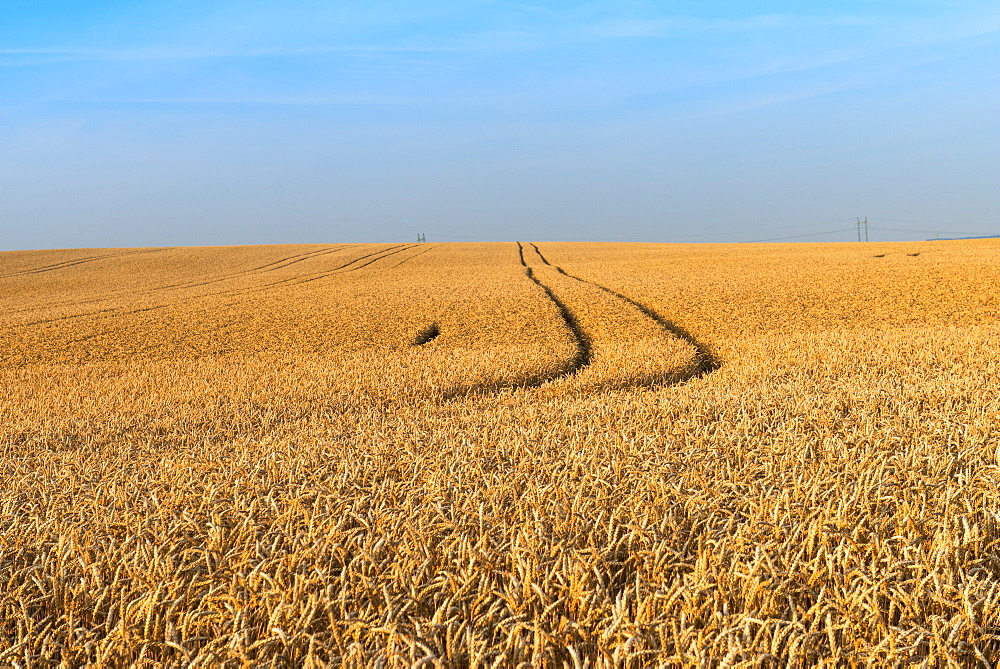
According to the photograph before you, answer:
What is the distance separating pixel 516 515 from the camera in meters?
3.48

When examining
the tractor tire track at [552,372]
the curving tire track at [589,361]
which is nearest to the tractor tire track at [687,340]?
the curving tire track at [589,361]

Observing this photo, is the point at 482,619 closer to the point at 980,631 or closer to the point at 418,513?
the point at 418,513

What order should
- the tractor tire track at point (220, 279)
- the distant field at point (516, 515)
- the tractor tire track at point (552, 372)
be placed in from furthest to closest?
1. the tractor tire track at point (220, 279)
2. the tractor tire track at point (552, 372)
3. the distant field at point (516, 515)

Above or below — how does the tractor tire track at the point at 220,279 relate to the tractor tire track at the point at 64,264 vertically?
below

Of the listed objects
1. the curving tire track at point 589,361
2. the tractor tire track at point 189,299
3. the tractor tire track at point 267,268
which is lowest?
the curving tire track at point 589,361

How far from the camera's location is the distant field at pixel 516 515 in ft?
8.20

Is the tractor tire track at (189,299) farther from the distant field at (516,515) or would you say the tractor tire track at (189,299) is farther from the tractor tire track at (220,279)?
the distant field at (516,515)

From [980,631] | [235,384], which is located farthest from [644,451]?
[235,384]

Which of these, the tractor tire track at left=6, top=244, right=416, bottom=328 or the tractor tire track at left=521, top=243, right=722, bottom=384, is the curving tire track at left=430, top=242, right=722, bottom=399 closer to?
the tractor tire track at left=521, top=243, right=722, bottom=384

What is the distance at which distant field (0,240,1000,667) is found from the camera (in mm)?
2498

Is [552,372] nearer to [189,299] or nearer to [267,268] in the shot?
[189,299]

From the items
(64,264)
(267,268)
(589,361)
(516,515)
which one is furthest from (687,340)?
(64,264)

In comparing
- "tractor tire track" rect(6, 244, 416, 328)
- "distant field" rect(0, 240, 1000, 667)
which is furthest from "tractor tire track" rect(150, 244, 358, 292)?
"distant field" rect(0, 240, 1000, 667)

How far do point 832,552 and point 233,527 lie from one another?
291 cm
